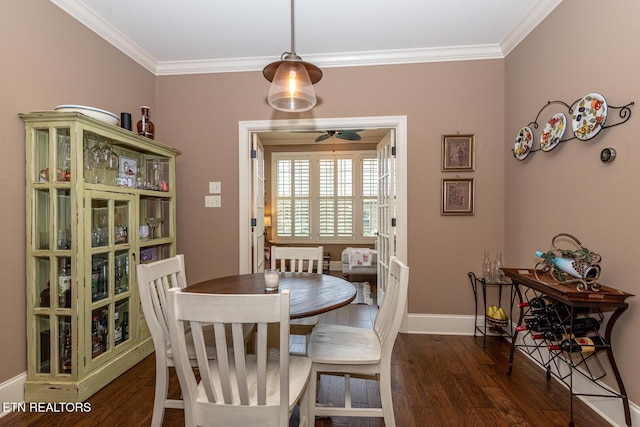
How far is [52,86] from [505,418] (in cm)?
354

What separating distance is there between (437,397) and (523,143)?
2.05 metres

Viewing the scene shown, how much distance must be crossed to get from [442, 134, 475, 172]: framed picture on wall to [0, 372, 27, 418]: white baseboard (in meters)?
3.50

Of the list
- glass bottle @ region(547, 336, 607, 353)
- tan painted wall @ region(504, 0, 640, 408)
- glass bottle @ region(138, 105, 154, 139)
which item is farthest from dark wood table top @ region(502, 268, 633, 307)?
glass bottle @ region(138, 105, 154, 139)

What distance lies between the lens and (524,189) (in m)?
2.57

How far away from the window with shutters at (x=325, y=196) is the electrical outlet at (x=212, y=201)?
3.18m

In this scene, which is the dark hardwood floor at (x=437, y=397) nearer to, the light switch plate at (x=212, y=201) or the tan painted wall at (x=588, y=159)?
the tan painted wall at (x=588, y=159)

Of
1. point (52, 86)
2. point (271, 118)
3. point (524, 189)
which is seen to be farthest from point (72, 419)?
point (524, 189)

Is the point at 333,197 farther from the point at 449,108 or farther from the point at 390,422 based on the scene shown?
the point at 390,422

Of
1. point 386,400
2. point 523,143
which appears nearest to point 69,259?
point 386,400

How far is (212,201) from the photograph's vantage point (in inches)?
125

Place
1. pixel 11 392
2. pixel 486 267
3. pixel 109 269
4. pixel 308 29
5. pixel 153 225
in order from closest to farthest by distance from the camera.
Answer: pixel 11 392
pixel 109 269
pixel 308 29
pixel 153 225
pixel 486 267

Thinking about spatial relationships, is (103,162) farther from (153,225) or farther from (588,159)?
(588,159)

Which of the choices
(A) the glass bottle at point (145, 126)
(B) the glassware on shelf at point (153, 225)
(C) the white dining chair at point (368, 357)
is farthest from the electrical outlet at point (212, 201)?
(C) the white dining chair at point (368, 357)

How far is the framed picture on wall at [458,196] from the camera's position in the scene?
2902 millimetres
